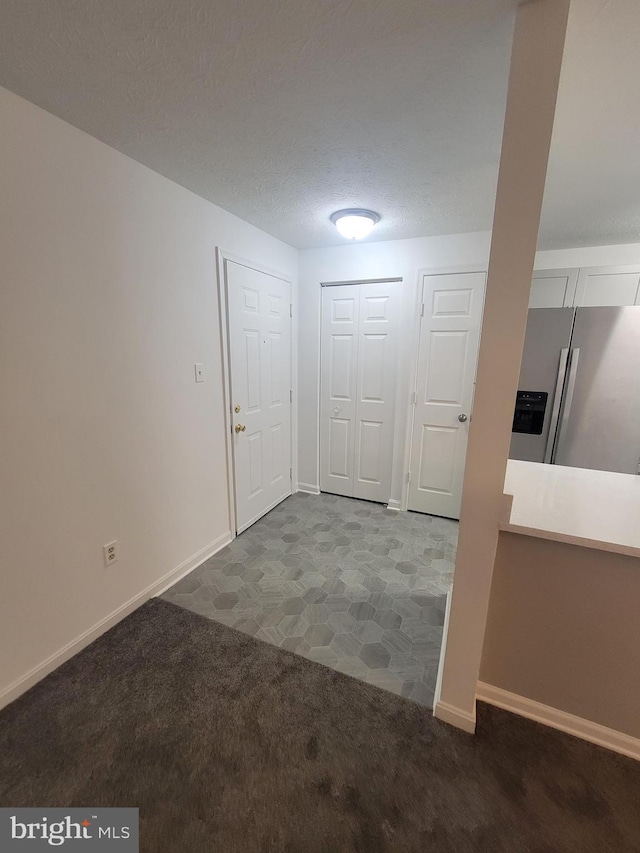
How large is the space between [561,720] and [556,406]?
6.50ft

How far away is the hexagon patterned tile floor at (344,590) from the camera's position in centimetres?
172

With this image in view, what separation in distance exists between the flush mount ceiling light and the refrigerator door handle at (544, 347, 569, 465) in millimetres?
1674

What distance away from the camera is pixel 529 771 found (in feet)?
4.09

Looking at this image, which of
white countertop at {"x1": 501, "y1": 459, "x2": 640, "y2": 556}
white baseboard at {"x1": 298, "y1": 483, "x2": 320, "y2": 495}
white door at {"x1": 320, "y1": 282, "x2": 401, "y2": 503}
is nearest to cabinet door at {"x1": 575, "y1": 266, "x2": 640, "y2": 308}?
white door at {"x1": 320, "y1": 282, "x2": 401, "y2": 503}

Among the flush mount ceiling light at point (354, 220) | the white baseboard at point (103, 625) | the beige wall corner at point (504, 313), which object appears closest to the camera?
the beige wall corner at point (504, 313)

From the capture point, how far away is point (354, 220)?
7.65 ft

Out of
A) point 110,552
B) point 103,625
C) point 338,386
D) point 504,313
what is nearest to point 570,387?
point 338,386

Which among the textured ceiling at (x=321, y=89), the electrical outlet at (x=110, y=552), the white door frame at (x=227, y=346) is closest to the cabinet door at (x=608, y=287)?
the textured ceiling at (x=321, y=89)

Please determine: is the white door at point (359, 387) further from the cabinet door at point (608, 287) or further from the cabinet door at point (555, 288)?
the cabinet door at point (608, 287)

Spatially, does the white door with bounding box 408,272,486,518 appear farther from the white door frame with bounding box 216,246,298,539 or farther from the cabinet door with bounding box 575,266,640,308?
the white door frame with bounding box 216,246,298,539

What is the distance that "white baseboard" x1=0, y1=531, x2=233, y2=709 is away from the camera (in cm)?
149

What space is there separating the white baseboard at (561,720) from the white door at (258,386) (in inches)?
76.0

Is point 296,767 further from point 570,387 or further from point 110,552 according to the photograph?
point 570,387

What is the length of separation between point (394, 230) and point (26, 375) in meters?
2.50
